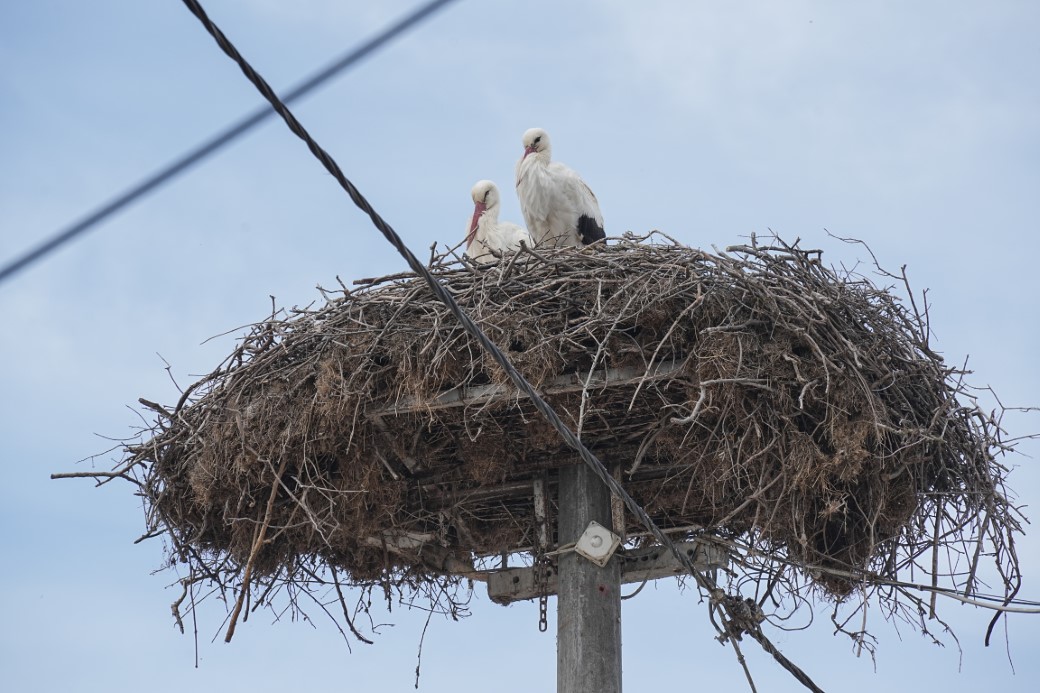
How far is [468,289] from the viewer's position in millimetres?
5859

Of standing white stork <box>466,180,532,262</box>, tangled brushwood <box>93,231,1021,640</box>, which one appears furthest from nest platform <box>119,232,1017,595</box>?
standing white stork <box>466,180,532,262</box>

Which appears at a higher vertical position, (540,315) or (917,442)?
(540,315)

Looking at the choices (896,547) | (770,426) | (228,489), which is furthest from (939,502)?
(228,489)

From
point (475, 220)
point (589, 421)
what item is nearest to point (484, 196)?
point (475, 220)

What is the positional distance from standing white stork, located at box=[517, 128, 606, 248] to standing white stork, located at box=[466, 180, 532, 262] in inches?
4.7

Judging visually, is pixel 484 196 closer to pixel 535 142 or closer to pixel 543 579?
pixel 535 142

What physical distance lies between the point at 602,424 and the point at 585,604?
71 centimetres

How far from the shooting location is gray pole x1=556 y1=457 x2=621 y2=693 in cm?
545

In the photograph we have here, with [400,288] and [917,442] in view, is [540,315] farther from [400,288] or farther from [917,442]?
[917,442]

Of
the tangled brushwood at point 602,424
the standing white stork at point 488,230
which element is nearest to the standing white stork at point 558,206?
the standing white stork at point 488,230

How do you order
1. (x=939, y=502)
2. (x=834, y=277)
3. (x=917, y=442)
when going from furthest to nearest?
(x=834, y=277) → (x=939, y=502) → (x=917, y=442)

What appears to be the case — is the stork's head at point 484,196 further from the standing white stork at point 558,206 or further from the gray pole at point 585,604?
the gray pole at point 585,604

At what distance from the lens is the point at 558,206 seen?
7.86 meters

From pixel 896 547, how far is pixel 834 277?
42.9 inches
